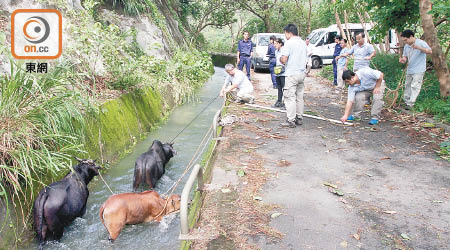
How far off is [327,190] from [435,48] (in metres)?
5.03

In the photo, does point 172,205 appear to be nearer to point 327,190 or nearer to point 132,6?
point 327,190

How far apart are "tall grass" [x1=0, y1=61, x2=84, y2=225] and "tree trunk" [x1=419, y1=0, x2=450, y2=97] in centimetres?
689

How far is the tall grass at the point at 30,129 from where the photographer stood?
150 inches

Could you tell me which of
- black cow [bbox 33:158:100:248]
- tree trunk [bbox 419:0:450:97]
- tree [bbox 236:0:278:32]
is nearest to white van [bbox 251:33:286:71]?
tree [bbox 236:0:278:32]

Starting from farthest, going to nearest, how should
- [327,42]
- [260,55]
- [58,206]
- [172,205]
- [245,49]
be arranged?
1. [327,42]
2. [260,55]
3. [245,49]
4. [172,205]
5. [58,206]

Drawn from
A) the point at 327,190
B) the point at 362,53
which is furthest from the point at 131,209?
the point at 362,53

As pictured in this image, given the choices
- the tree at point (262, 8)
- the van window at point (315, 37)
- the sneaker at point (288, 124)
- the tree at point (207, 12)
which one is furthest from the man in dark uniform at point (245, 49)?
the tree at point (207, 12)

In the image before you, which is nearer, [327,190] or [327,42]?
[327,190]

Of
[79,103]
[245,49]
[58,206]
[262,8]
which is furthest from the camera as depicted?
[262,8]

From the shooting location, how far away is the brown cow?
402 centimetres

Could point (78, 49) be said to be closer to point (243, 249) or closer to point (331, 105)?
point (243, 249)

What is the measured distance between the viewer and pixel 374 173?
4.67 metres

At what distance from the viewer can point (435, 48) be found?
23.3 ft

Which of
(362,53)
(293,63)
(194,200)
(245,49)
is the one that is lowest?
(194,200)
